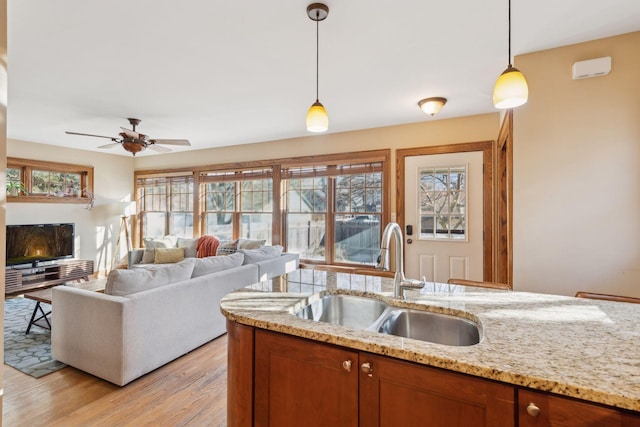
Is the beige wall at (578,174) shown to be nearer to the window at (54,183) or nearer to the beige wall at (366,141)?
the beige wall at (366,141)

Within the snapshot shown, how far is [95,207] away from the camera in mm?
6285

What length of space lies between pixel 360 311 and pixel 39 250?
20.2 ft

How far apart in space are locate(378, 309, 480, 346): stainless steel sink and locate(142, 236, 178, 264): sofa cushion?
16.6 feet

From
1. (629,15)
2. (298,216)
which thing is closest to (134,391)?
(298,216)

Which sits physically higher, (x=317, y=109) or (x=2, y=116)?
(x=317, y=109)

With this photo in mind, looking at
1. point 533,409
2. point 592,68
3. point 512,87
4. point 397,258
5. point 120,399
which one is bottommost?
point 120,399

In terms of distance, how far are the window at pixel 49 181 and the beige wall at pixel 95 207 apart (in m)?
0.09

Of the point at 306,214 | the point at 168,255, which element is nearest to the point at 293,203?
the point at 306,214

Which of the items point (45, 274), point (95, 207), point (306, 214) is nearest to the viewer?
point (45, 274)

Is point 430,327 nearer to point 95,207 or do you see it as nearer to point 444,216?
point 444,216

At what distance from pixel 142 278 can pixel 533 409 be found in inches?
106

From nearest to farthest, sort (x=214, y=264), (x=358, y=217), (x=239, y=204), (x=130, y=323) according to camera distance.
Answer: (x=130, y=323), (x=214, y=264), (x=358, y=217), (x=239, y=204)

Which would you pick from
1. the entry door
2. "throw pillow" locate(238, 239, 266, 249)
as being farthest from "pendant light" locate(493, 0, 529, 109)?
"throw pillow" locate(238, 239, 266, 249)

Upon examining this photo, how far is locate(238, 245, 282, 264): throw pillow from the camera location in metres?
3.98
